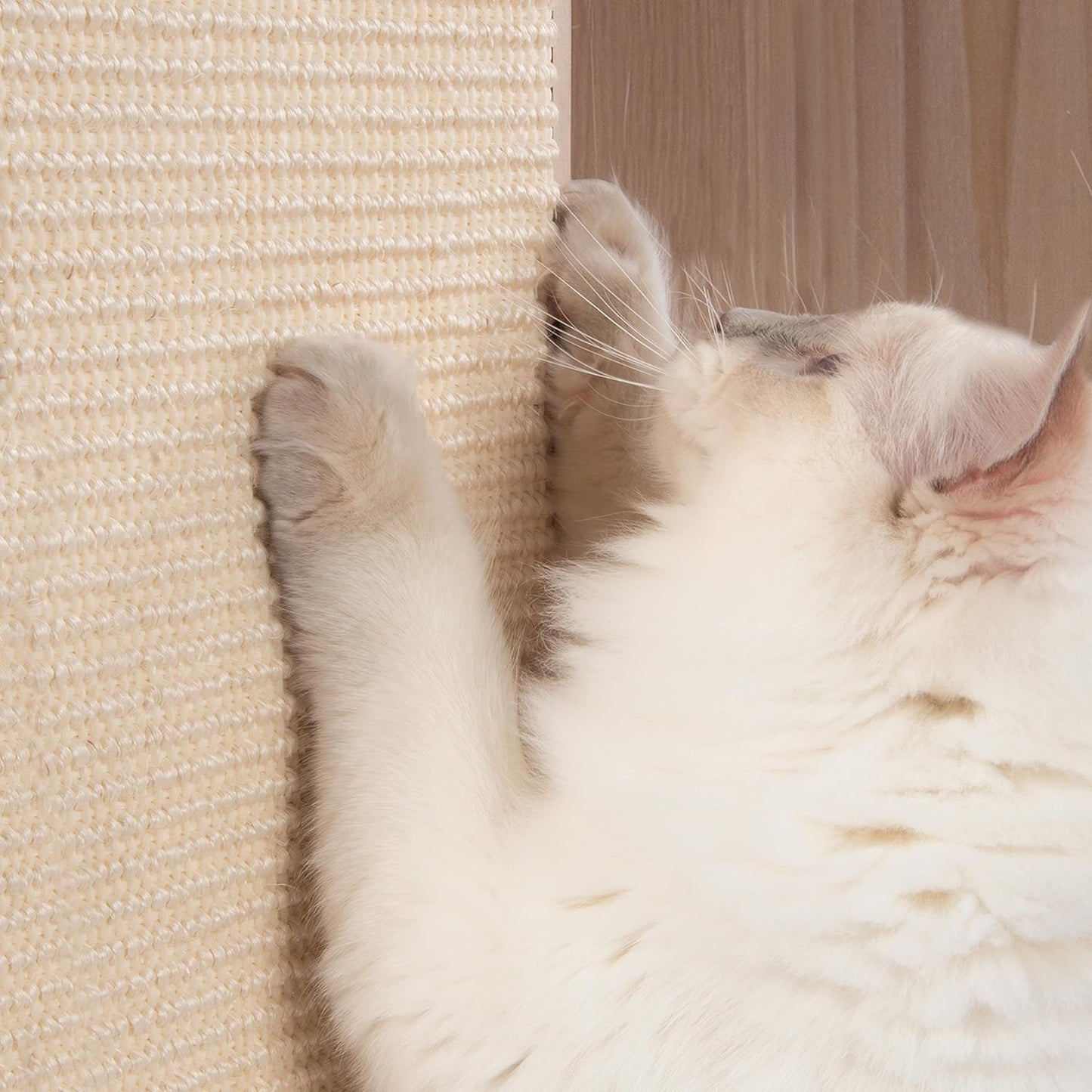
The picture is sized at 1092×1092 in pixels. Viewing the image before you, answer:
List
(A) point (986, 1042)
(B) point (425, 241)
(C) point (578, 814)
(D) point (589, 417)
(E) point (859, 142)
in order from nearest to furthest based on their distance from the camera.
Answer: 1. (A) point (986, 1042)
2. (C) point (578, 814)
3. (B) point (425, 241)
4. (D) point (589, 417)
5. (E) point (859, 142)

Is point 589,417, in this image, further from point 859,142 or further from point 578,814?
point 859,142

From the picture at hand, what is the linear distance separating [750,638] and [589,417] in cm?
31

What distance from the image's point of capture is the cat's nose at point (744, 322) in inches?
36.6

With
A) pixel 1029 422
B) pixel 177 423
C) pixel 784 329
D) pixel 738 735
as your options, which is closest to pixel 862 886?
pixel 738 735

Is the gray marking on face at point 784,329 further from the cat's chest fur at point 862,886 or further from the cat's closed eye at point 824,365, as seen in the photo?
the cat's chest fur at point 862,886

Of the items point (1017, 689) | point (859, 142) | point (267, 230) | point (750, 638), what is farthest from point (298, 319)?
point (859, 142)

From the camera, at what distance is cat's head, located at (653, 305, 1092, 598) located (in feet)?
2.25

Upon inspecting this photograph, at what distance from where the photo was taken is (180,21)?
785 millimetres

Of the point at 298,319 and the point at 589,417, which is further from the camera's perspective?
the point at 589,417

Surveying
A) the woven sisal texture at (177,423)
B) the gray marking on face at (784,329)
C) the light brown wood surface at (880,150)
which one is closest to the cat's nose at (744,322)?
the gray marking on face at (784,329)

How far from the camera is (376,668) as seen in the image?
2.76 feet

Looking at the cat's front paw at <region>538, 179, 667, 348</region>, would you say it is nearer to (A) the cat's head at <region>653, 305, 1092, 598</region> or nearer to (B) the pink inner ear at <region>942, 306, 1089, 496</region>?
(A) the cat's head at <region>653, 305, 1092, 598</region>

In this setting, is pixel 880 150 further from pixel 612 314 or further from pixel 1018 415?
pixel 1018 415

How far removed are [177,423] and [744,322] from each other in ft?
1.40
